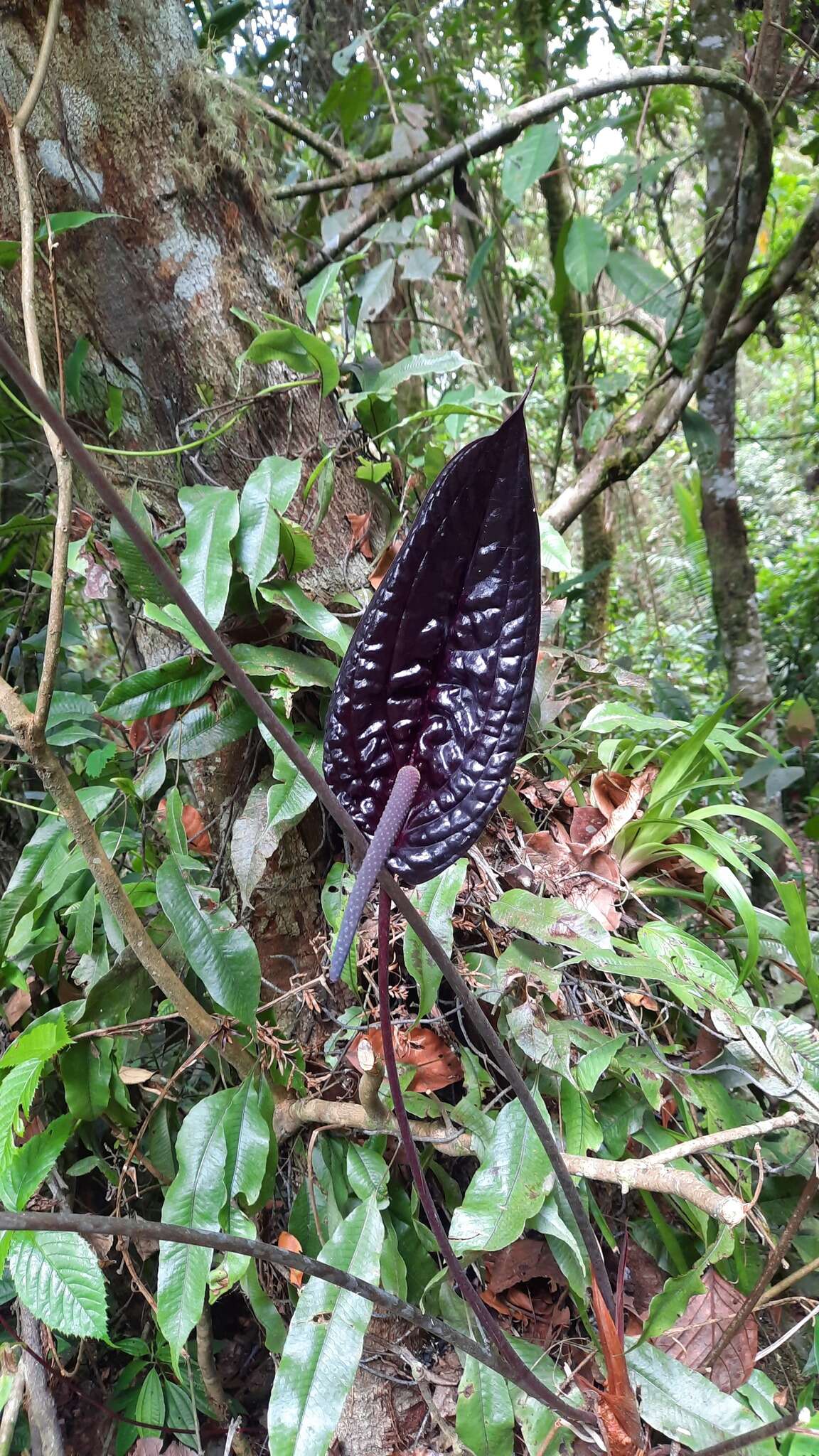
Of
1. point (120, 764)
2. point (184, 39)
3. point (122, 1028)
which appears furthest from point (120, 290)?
point (122, 1028)

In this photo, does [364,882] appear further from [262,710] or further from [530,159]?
[530,159]

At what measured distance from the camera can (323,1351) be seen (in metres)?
0.64

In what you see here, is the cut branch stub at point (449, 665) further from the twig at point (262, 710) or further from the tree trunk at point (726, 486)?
the tree trunk at point (726, 486)

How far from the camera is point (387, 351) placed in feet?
6.04

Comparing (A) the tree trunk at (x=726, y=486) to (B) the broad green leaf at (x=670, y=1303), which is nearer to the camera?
(B) the broad green leaf at (x=670, y=1303)

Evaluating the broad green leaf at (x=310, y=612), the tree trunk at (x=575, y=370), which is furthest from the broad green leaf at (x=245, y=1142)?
the tree trunk at (x=575, y=370)

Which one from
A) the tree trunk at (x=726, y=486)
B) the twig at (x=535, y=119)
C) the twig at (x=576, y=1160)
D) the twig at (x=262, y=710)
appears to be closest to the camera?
the twig at (x=262, y=710)

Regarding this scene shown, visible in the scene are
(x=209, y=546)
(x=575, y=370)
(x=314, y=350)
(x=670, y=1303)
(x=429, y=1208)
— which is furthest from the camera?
(x=575, y=370)

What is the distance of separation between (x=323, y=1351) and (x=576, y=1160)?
0.26 m

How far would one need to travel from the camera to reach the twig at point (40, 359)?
2.11ft

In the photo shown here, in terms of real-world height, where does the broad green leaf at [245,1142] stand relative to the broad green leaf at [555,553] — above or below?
below

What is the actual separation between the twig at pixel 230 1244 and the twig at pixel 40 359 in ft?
1.23

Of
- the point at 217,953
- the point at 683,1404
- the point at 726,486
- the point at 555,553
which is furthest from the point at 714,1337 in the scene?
the point at 726,486

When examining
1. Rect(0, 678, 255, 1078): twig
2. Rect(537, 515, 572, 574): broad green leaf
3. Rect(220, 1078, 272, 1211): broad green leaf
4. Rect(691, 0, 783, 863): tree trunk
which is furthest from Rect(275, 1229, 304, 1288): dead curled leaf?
Rect(691, 0, 783, 863): tree trunk
